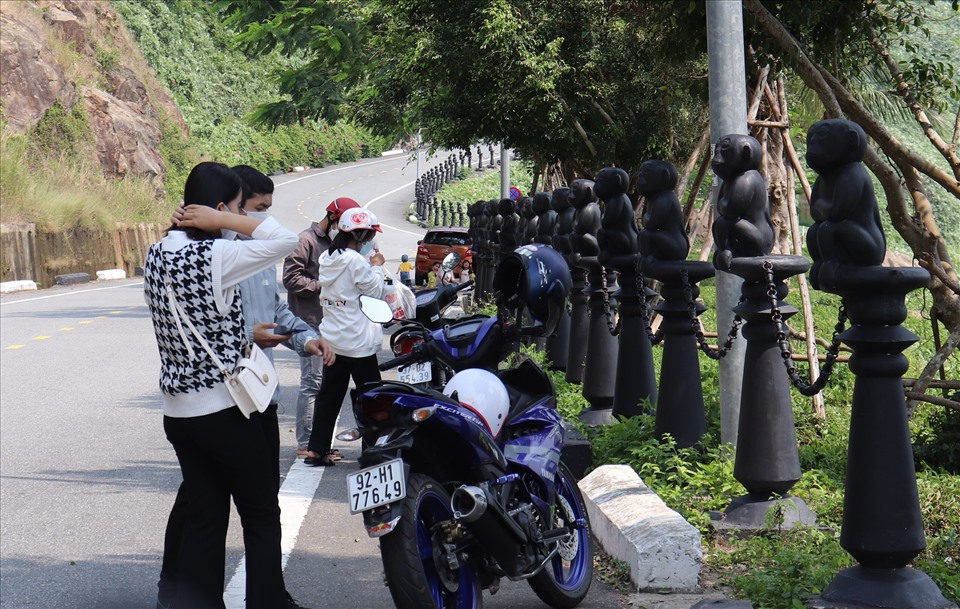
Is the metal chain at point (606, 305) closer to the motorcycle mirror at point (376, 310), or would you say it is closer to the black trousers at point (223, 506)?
the motorcycle mirror at point (376, 310)

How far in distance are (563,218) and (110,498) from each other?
5.19m

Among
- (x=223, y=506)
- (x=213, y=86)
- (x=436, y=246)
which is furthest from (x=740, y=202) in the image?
(x=213, y=86)

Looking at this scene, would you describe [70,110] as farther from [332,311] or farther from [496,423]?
[496,423]

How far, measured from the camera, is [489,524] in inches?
181

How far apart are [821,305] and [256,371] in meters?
16.8

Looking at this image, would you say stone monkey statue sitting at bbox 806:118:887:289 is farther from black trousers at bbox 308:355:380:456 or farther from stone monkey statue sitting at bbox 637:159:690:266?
black trousers at bbox 308:355:380:456

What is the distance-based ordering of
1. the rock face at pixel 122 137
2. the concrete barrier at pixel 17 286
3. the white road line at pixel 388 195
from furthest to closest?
the white road line at pixel 388 195, the rock face at pixel 122 137, the concrete barrier at pixel 17 286

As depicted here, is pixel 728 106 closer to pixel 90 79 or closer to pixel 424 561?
pixel 424 561

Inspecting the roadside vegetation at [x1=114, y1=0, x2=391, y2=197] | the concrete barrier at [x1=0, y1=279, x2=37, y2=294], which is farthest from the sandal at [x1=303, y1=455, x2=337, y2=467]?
the roadside vegetation at [x1=114, y1=0, x2=391, y2=197]

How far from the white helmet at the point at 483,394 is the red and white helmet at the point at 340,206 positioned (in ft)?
11.0

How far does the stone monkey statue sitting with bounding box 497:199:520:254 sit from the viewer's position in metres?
17.5

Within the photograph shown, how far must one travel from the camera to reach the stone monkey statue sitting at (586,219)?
10.2 m

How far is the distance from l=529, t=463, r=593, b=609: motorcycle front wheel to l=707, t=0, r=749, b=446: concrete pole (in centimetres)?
208

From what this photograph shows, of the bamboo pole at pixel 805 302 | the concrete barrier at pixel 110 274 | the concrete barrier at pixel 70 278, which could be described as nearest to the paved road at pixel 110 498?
the bamboo pole at pixel 805 302
